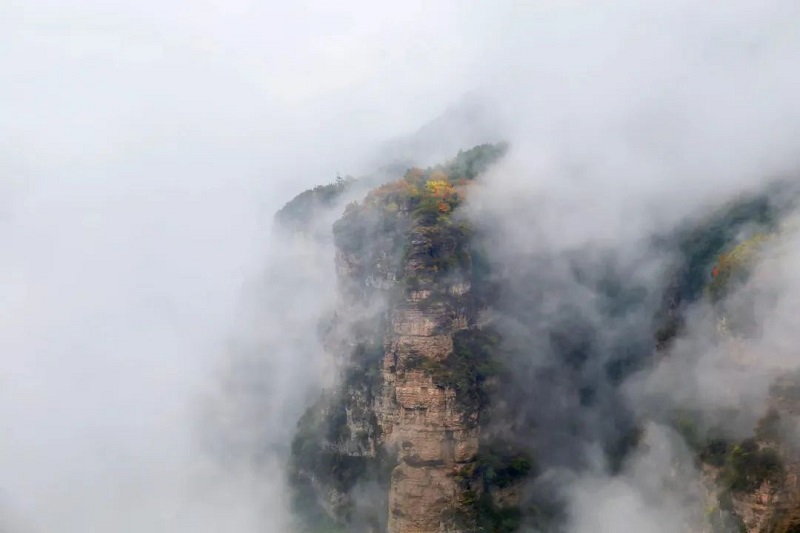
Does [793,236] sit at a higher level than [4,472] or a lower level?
lower

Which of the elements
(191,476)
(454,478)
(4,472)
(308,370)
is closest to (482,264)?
(454,478)

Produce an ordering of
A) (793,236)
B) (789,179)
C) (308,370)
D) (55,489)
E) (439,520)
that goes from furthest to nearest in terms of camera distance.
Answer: (55,489) → (308,370) → (439,520) → (789,179) → (793,236)

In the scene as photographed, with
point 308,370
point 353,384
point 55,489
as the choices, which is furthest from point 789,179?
point 55,489

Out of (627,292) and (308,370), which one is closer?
(627,292)

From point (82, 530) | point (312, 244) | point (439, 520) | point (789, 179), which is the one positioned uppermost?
point (312, 244)

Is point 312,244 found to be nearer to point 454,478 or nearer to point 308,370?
point 308,370

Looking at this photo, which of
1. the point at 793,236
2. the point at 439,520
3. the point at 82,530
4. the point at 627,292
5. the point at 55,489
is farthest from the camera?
the point at 55,489

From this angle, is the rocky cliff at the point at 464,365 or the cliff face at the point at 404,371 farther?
the cliff face at the point at 404,371

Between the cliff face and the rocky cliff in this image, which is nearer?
the rocky cliff

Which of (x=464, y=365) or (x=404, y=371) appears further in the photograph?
(x=464, y=365)
